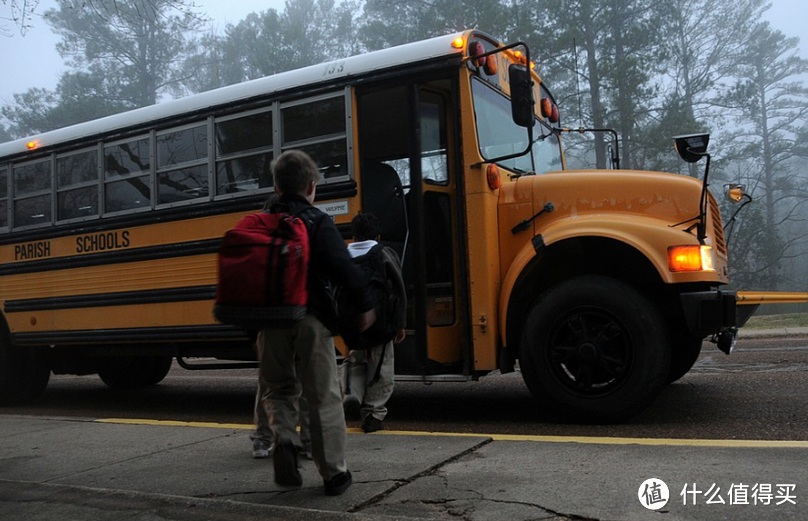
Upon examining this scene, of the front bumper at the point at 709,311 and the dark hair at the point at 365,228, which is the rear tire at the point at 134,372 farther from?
Result: the front bumper at the point at 709,311

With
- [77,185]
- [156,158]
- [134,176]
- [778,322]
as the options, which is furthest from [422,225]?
[778,322]

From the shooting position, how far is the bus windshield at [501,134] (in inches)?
218

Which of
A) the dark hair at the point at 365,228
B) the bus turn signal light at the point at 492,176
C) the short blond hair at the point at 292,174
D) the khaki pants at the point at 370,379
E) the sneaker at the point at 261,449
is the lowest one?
the sneaker at the point at 261,449

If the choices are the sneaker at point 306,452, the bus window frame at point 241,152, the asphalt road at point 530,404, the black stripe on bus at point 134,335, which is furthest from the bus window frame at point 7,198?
the sneaker at point 306,452

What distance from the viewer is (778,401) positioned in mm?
5527

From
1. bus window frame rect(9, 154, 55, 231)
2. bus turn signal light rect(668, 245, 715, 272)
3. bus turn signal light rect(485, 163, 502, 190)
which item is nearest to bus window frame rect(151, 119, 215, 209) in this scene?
bus window frame rect(9, 154, 55, 231)

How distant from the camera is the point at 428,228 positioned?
5621 mm

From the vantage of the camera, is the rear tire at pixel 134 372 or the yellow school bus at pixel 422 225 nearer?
the yellow school bus at pixel 422 225

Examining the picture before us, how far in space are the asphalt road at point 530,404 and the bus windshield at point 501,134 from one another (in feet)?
6.24

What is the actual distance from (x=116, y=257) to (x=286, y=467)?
4.16m

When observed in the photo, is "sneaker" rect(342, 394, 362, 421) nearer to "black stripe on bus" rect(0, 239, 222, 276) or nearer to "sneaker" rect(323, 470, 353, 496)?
"sneaker" rect(323, 470, 353, 496)

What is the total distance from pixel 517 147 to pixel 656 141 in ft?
61.8

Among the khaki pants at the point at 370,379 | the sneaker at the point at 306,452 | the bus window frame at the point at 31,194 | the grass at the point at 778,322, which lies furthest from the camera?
the grass at the point at 778,322

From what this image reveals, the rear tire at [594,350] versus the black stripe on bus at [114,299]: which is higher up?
the black stripe on bus at [114,299]
